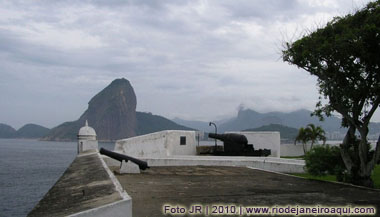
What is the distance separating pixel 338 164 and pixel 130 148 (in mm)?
9507

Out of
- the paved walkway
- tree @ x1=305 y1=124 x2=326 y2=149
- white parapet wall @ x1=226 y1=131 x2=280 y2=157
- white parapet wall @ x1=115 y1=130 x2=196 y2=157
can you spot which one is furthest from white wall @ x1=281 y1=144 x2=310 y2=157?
the paved walkway

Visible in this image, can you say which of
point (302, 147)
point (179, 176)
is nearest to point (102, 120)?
point (302, 147)

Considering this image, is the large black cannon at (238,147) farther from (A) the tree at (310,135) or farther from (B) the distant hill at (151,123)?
(B) the distant hill at (151,123)

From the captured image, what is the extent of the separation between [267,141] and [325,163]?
952cm

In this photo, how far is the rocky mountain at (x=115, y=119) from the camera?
152375 mm

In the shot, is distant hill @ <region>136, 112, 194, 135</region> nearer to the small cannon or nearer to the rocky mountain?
the rocky mountain

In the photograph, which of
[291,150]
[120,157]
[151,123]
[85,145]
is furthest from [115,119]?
[120,157]

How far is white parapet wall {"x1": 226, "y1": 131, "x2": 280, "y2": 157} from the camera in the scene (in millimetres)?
19141

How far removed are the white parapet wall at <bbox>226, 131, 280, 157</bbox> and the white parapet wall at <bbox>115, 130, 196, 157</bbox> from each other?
344 centimetres

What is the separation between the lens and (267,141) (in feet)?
→ 63.2

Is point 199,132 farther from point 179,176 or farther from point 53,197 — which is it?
point 53,197

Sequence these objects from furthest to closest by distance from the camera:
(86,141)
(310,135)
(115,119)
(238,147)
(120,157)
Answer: (115,119) → (310,135) → (86,141) → (238,147) → (120,157)

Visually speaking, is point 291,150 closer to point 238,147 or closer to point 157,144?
point 238,147

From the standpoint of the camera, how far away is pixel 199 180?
32.3 feet
